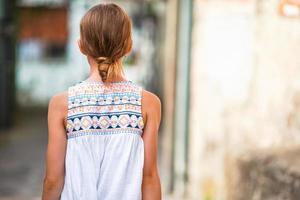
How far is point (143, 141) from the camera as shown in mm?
2756

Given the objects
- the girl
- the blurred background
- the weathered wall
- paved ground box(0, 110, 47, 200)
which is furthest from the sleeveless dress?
paved ground box(0, 110, 47, 200)

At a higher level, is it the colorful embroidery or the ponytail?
the ponytail

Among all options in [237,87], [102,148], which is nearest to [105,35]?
[102,148]

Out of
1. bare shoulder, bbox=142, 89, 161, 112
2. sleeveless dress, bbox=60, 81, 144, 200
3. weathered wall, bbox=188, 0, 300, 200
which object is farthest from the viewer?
weathered wall, bbox=188, 0, 300, 200

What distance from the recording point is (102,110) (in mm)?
2701

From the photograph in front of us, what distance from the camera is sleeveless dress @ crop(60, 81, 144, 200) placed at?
8.77 feet

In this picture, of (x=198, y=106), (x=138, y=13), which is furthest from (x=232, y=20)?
(x=138, y=13)

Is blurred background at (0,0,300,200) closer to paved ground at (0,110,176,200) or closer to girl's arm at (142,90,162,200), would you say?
paved ground at (0,110,176,200)

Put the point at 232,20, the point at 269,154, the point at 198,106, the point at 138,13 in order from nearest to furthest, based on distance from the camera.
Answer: the point at 269,154 → the point at 232,20 → the point at 198,106 → the point at 138,13

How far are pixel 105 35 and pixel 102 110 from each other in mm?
307

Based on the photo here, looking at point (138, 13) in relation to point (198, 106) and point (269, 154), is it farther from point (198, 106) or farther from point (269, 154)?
point (269, 154)

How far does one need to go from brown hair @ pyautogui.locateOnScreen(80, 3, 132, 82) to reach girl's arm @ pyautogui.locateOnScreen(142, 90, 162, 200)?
0.20 meters

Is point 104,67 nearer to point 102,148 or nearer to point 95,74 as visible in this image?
point 95,74

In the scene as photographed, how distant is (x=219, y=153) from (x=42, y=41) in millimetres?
12567
